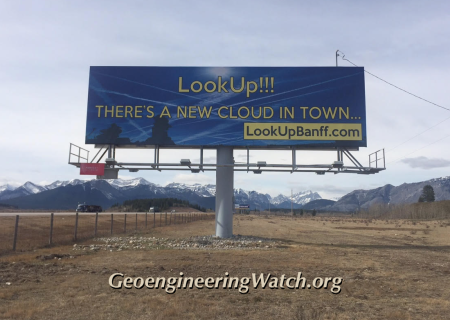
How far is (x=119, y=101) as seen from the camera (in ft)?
75.9

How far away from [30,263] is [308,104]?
16.5 meters

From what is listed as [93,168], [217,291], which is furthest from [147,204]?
[217,291]

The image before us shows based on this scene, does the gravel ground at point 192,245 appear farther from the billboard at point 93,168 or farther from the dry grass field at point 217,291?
the billboard at point 93,168

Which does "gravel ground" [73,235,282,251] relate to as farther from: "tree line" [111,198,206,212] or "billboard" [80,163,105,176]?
"tree line" [111,198,206,212]

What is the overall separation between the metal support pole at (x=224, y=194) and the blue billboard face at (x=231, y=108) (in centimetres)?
94

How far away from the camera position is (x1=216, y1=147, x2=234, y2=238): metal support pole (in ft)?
74.3

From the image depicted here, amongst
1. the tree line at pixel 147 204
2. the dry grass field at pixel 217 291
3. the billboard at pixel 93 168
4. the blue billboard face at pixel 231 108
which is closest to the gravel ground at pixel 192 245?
the dry grass field at pixel 217 291

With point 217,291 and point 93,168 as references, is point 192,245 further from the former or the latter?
point 217,291

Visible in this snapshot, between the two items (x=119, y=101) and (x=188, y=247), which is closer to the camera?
(x=188, y=247)

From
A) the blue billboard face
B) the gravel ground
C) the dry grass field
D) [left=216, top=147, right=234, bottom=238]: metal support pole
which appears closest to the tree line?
the blue billboard face

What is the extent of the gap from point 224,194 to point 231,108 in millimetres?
5102

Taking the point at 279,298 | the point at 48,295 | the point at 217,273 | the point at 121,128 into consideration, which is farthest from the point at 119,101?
the point at 279,298

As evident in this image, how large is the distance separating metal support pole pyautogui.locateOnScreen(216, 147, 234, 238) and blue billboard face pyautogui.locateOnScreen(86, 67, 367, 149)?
3.08 feet

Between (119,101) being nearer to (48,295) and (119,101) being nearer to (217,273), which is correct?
(217,273)
